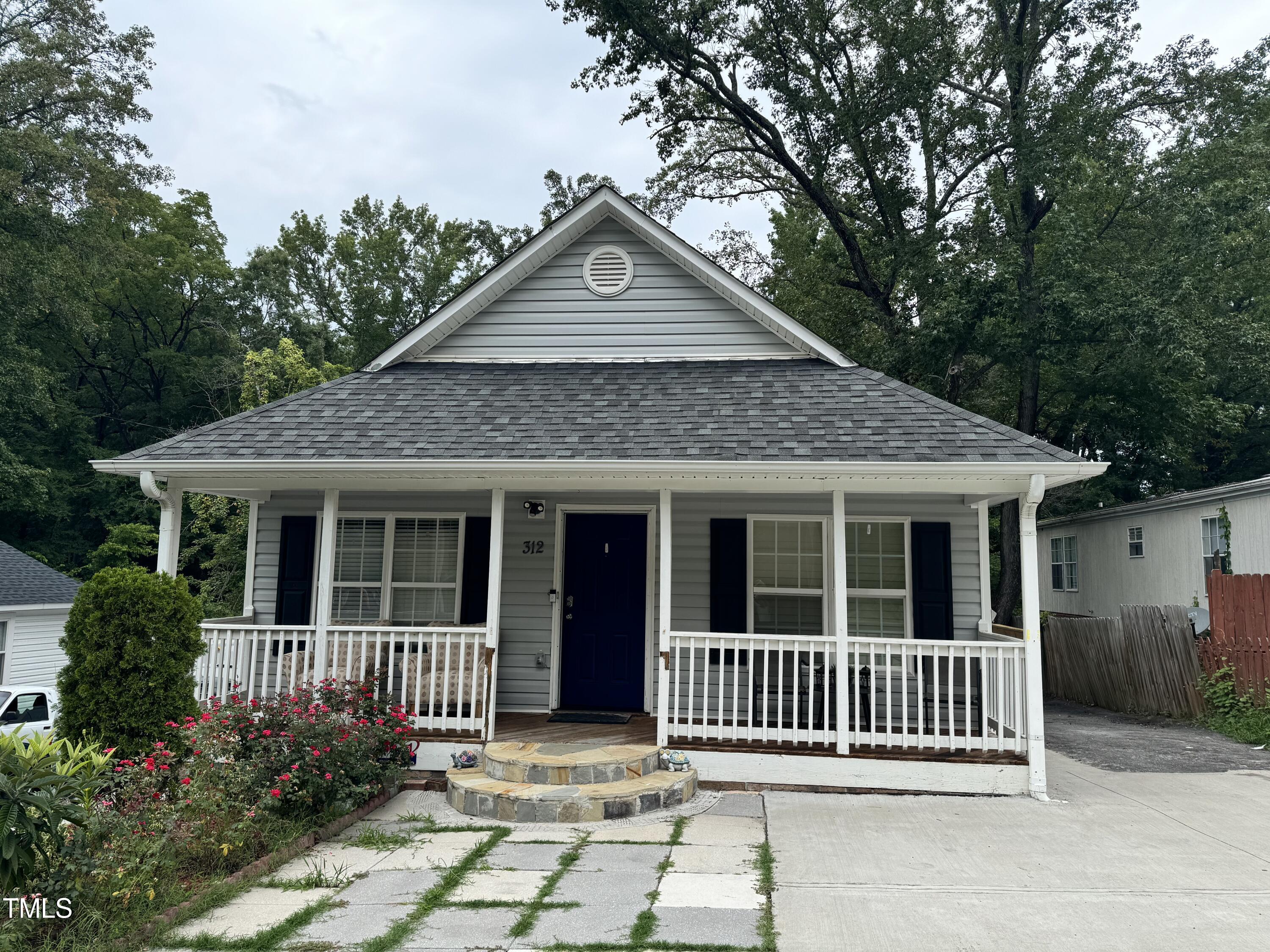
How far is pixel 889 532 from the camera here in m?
8.89

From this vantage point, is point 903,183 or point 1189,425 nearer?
point 1189,425

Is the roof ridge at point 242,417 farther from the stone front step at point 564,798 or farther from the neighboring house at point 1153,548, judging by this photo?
the neighboring house at point 1153,548

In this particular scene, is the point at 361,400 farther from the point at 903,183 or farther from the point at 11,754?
the point at 903,183

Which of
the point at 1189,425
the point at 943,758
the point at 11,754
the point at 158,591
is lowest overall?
the point at 943,758

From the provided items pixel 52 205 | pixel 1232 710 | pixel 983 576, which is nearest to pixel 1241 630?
pixel 1232 710

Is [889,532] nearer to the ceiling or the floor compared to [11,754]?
nearer to the ceiling

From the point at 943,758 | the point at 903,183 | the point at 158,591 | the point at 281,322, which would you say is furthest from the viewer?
the point at 281,322

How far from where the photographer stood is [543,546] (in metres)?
9.37

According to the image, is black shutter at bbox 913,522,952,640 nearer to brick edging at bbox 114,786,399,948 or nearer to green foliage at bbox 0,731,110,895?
brick edging at bbox 114,786,399,948

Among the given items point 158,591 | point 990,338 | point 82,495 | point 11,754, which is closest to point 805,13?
point 990,338

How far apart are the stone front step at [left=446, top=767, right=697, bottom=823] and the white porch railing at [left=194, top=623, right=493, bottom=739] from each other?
3.26 ft

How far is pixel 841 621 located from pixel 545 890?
11.9ft

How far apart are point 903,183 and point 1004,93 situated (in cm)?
328

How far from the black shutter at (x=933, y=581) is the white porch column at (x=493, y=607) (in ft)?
13.8
